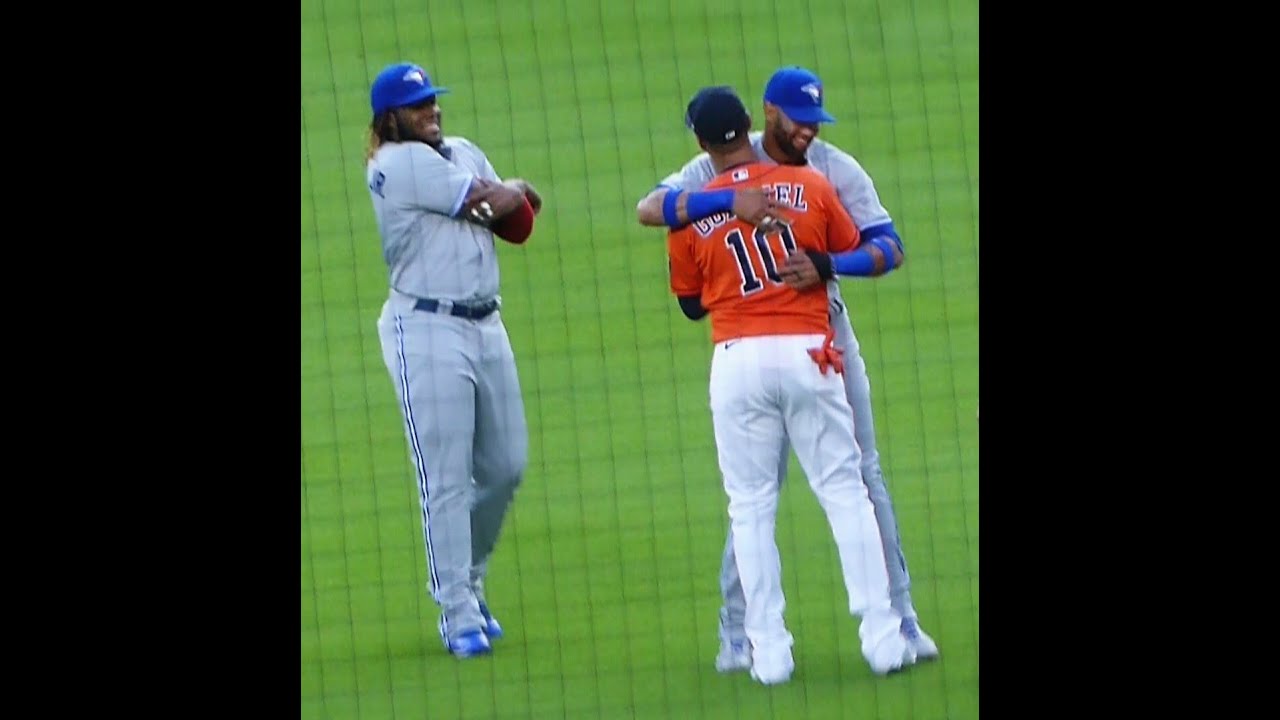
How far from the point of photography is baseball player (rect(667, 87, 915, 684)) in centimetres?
664

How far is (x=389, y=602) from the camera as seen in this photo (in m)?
7.10

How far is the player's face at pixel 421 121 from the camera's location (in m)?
6.84

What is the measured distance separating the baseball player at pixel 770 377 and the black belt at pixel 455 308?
691 mm

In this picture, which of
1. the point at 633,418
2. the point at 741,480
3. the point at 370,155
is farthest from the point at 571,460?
the point at 370,155

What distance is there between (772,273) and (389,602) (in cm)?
175

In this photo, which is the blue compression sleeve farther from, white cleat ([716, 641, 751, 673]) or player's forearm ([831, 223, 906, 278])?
white cleat ([716, 641, 751, 673])

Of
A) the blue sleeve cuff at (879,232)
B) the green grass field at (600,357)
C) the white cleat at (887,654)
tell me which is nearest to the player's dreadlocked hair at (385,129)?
the green grass field at (600,357)

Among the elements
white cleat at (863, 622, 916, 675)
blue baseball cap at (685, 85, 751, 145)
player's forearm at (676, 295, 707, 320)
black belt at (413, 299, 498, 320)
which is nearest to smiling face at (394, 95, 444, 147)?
black belt at (413, 299, 498, 320)

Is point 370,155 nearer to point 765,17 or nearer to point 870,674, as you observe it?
point 765,17

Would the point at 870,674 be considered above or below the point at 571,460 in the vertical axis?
below

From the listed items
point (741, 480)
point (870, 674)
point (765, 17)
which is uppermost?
point (765, 17)

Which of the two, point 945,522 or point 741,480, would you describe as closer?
point 741,480

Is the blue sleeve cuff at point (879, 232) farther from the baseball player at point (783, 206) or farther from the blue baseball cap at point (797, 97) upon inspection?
the blue baseball cap at point (797, 97)

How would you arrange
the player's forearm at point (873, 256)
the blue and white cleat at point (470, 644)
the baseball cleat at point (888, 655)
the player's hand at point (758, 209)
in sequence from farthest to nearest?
1. the blue and white cleat at point (470, 644)
2. the baseball cleat at point (888, 655)
3. the player's forearm at point (873, 256)
4. the player's hand at point (758, 209)
